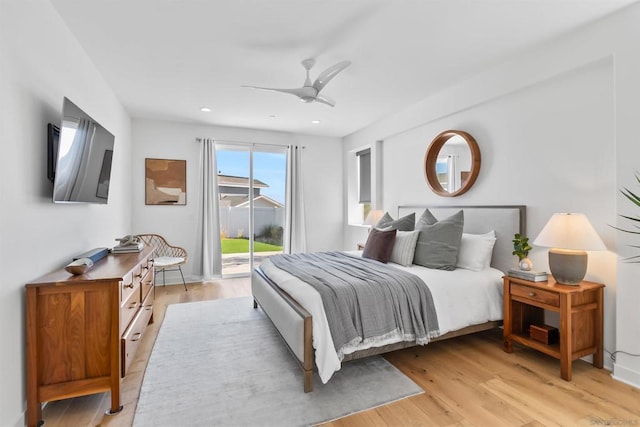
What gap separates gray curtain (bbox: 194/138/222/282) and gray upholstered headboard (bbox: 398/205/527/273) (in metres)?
3.88

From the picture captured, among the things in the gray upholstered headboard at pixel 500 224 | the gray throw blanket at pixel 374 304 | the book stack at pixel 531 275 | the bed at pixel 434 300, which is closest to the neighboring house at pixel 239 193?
the bed at pixel 434 300

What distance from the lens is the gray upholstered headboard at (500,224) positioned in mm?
3014

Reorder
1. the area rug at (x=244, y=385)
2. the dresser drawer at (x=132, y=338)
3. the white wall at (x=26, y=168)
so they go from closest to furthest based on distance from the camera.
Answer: the white wall at (x=26, y=168), the area rug at (x=244, y=385), the dresser drawer at (x=132, y=338)

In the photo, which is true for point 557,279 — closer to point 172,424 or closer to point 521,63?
point 521,63

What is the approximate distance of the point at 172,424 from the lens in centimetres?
184

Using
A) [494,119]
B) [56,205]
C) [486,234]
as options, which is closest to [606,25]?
[494,119]

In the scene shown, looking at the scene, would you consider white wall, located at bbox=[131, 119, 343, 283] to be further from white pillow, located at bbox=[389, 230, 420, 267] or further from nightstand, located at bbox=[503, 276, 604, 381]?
nightstand, located at bbox=[503, 276, 604, 381]

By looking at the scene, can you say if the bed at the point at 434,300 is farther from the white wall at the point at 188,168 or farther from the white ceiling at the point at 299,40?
the white wall at the point at 188,168

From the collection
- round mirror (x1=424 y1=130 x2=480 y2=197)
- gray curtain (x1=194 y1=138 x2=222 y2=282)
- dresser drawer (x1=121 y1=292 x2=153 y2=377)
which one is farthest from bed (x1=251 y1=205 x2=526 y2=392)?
gray curtain (x1=194 y1=138 x2=222 y2=282)

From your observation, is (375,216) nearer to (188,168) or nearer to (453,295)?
(453,295)

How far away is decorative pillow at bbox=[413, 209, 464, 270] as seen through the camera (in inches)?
120

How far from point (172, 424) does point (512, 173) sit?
3.47m

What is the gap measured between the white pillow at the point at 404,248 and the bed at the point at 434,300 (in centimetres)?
11

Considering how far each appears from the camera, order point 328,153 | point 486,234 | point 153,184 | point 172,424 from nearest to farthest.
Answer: point 172,424, point 486,234, point 153,184, point 328,153
